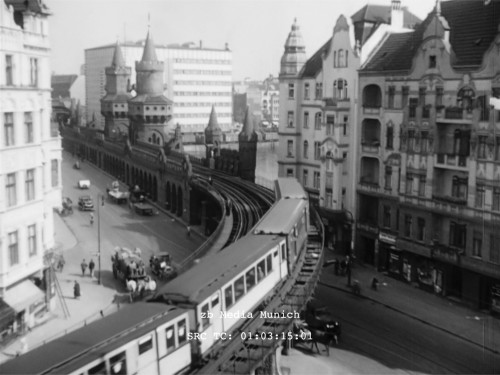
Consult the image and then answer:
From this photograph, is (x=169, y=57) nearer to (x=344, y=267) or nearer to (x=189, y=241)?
(x=189, y=241)

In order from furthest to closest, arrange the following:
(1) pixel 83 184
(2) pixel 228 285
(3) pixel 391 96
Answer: (1) pixel 83 184
(3) pixel 391 96
(2) pixel 228 285

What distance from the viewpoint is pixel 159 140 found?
9200cm

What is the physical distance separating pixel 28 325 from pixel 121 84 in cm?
7754

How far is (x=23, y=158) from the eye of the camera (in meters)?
30.2

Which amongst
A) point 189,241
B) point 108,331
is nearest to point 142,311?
point 108,331

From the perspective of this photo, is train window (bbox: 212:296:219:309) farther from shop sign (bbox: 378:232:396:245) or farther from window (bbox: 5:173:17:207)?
shop sign (bbox: 378:232:396:245)

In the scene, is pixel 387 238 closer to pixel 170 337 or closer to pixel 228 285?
pixel 228 285

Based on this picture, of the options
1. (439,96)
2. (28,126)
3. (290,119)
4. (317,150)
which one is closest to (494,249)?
(439,96)

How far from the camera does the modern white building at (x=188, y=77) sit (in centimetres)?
8800

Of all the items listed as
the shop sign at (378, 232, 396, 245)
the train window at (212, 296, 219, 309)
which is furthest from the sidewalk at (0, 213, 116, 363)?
the shop sign at (378, 232, 396, 245)

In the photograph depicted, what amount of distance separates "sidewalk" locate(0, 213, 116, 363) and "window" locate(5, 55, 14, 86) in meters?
11.2

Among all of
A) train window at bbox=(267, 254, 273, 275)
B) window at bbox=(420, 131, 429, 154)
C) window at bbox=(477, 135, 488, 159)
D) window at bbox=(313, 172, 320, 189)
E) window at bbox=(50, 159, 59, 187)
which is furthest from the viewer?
window at bbox=(313, 172, 320, 189)

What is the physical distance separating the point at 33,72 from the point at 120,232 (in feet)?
88.1

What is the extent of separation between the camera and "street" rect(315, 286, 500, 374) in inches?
1219
